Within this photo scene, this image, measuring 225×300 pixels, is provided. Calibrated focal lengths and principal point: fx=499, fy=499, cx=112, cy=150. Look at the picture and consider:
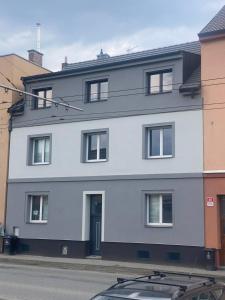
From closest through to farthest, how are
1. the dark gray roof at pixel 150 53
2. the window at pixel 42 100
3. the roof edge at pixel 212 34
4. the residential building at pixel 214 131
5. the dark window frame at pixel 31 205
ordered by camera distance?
the residential building at pixel 214 131 < the roof edge at pixel 212 34 < the dark gray roof at pixel 150 53 < the dark window frame at pixel 31 205 < the window at pixel 42 100

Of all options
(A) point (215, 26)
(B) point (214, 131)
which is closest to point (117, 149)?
(B) point (214, 131)

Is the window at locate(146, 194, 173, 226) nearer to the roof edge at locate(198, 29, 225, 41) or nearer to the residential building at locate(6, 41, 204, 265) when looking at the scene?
the residential building at locate(6, 41, 204, 265)

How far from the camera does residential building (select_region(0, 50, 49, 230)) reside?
85.9 ft

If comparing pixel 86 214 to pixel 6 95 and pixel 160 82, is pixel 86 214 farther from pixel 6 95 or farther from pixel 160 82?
pixel 6 95

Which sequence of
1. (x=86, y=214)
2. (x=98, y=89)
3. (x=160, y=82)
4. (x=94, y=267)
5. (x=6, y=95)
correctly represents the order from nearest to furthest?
(x=94, y=267)
(x=160, y=82)
(x=86, y=214)
(x=98, y=89)
(x=6, y=95)

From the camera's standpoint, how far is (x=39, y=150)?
25625 mm

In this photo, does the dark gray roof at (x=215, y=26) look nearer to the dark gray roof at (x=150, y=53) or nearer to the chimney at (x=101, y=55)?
the dark gray roof at (x=150, y=53)

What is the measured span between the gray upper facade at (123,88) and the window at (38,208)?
379 cm

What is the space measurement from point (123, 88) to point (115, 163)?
351 cm

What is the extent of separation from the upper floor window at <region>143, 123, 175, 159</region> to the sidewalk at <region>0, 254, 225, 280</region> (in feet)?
15.6

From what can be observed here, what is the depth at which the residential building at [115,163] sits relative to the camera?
20.9m

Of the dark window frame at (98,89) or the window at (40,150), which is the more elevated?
the dark window frame at (98,89)

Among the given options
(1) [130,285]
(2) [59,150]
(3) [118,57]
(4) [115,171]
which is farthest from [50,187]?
(1) [130,285]

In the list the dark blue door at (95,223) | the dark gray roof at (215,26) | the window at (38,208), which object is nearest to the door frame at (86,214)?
the dark blue door at (95,223)
